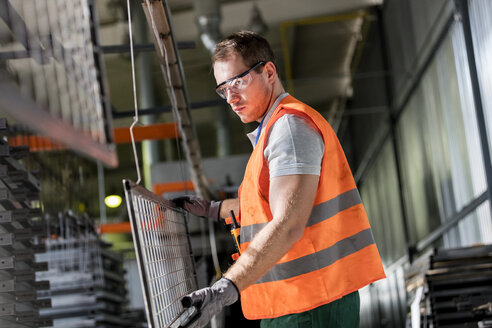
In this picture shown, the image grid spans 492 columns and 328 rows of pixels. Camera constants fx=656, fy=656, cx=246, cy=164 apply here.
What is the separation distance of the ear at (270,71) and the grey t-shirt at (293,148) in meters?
0.30

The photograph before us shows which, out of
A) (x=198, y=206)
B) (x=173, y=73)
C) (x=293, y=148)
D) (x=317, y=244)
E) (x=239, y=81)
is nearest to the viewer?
(x=293, y=148)

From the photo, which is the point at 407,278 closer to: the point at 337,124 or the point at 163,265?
the point at 163,265

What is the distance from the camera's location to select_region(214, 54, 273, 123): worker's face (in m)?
2.35

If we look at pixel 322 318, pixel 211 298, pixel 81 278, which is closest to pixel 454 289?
pixel 81 278

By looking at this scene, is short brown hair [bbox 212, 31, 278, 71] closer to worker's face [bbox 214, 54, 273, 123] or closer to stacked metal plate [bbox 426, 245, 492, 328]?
worker's face [bbox 214, 54, 273, 123]

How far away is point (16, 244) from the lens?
3.19 meters

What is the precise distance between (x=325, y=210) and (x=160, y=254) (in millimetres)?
568

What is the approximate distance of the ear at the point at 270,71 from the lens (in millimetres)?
2379

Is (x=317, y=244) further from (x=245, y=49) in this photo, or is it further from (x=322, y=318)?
(x=245, y=49)

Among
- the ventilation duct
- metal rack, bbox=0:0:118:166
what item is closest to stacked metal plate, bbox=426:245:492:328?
metal rack, bbox=0:0:118:166

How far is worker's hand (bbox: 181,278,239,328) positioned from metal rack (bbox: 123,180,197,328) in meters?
0.12

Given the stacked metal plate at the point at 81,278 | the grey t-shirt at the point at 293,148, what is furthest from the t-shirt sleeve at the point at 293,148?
the stacked metal plate at the point at 81,278

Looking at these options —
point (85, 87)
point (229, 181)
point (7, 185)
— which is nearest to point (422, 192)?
point (229, 181)

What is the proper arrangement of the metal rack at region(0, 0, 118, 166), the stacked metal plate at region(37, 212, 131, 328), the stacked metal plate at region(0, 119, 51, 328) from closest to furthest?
the metal rack at region(0, 0, 118, 166), the stacked metal plate at region(0, 119, 51, 328), the stacked metal plate at region(37, 212, 131, 328)
